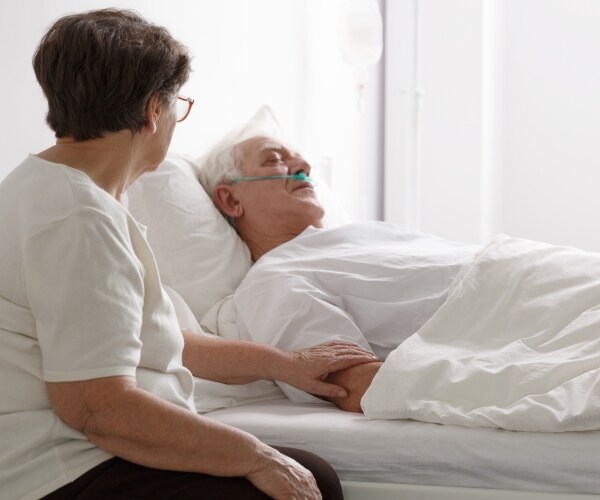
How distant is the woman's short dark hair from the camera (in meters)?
1.25

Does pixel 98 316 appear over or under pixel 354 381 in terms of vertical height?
over

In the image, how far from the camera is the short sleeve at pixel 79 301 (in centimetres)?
115

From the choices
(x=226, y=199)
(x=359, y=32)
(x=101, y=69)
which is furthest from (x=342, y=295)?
(x=359, y=32)

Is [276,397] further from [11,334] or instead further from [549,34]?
[549,34]

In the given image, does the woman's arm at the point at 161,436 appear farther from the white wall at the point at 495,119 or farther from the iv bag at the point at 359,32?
the white wall at the point at 495,119

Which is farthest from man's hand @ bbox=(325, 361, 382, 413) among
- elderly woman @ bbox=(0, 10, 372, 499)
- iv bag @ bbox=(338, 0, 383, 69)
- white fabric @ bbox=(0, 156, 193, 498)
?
iv bag @ bbox=(338, 0, 383, 69)

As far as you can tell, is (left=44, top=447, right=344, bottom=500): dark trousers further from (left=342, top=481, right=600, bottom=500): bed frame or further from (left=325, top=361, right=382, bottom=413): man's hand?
(left=325, top=361, right=382, bottom=413): man's hand

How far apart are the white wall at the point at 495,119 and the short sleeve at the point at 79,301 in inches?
126

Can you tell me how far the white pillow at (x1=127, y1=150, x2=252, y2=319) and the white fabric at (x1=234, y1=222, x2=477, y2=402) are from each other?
0.43 ft

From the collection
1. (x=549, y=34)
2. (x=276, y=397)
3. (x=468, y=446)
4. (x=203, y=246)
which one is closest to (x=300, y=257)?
(x=203, y=246)

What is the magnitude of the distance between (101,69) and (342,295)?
0.98 metres

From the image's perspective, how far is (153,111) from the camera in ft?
4.40

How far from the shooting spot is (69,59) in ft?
4.12

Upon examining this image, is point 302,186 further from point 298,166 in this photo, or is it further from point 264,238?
point 264,238
